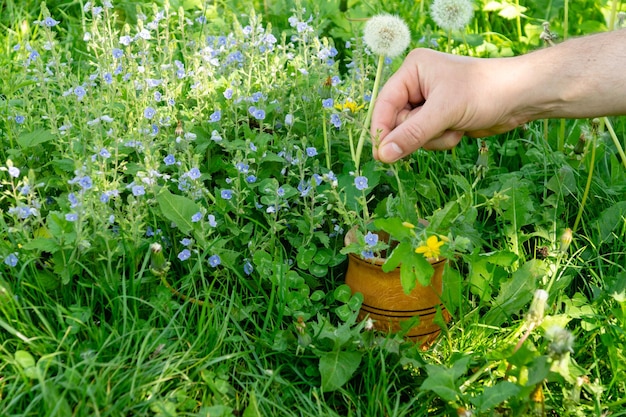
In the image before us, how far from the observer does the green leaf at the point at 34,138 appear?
2.67 m

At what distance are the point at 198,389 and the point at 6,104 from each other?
149 centimetres

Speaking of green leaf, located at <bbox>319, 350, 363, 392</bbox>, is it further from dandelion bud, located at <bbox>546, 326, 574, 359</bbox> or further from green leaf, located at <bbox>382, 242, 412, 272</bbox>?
dandelion bud, located at <bbox>546, 326, 574, 359</bbox>

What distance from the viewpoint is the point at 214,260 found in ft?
7.77

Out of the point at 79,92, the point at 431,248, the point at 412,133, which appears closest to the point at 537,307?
the point at 431,248

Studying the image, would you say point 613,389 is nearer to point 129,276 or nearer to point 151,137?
point 129,276

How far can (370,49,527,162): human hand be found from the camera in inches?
92.7

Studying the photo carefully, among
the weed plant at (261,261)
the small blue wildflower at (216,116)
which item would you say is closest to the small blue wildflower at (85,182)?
the weed plant at (261,261)

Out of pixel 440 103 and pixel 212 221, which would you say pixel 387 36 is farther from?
pixel 212 221

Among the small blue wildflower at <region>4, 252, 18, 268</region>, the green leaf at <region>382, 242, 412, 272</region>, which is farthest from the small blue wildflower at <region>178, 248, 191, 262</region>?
the green leaf at <region>382, 242, 412, 272</region>

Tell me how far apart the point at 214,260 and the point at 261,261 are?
14 centimetres

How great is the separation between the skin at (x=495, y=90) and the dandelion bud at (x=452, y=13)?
0.95ft

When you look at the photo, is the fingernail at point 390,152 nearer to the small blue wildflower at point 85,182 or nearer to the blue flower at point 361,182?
the blue flower at point 361,182

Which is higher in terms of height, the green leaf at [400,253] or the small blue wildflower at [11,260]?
the green leaf at [400,253]

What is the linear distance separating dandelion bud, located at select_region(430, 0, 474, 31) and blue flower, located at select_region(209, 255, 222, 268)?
117 cm
